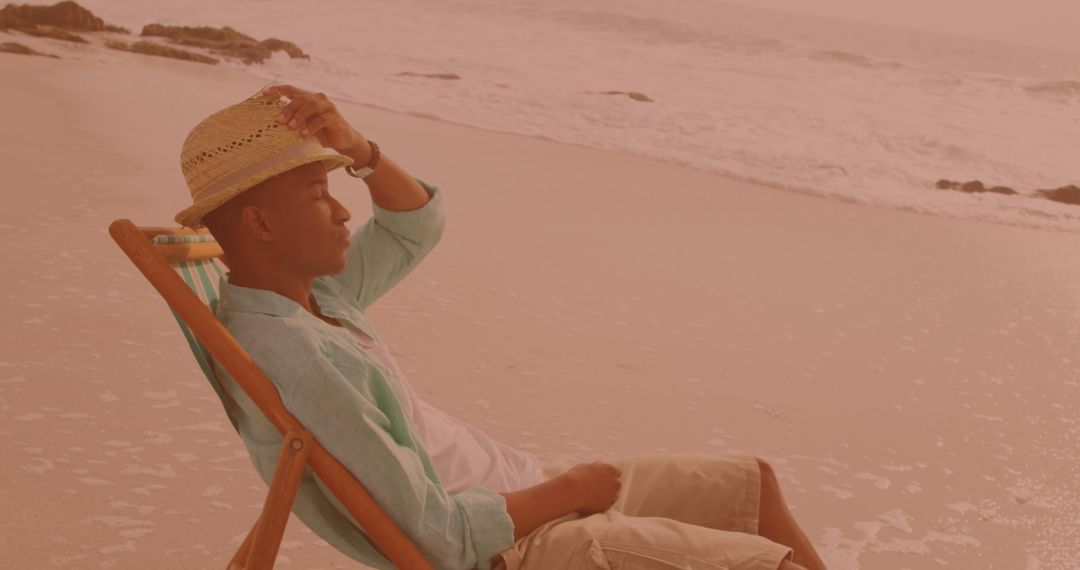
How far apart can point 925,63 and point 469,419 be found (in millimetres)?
20857

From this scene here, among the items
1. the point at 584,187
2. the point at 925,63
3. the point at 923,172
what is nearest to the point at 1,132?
the point at 584,187

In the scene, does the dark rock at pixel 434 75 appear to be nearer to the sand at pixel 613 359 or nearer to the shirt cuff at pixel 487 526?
the sand at pixel 613 359

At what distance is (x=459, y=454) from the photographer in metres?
2.17

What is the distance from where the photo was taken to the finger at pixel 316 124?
201 centimetres

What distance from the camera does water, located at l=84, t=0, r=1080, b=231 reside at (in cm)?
1122

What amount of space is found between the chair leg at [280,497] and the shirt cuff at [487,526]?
0.85 feet

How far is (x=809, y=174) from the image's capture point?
10445 mm

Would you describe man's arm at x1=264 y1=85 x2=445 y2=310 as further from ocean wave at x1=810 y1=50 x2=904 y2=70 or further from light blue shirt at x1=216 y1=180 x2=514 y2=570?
ocean wave at x1=810 y1=50 x2=904 y2=70

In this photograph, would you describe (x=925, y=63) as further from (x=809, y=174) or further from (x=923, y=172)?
(x=809, y=174)

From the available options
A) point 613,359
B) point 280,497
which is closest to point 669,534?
point 280,497

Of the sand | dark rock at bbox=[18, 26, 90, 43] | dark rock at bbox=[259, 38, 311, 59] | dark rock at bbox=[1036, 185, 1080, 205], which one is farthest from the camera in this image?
dark rock at bbox=[259, 38, 311, 59]

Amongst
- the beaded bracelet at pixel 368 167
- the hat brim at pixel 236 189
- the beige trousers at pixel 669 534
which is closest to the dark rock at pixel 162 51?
the beaded bracelet at pixel 368 167

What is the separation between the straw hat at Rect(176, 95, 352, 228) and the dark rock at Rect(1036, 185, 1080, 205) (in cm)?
959

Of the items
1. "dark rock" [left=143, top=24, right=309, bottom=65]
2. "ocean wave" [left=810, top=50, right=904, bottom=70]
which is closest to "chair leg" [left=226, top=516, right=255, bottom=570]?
"dark rock" [left=143, top=24, right=309, bottom=65]
